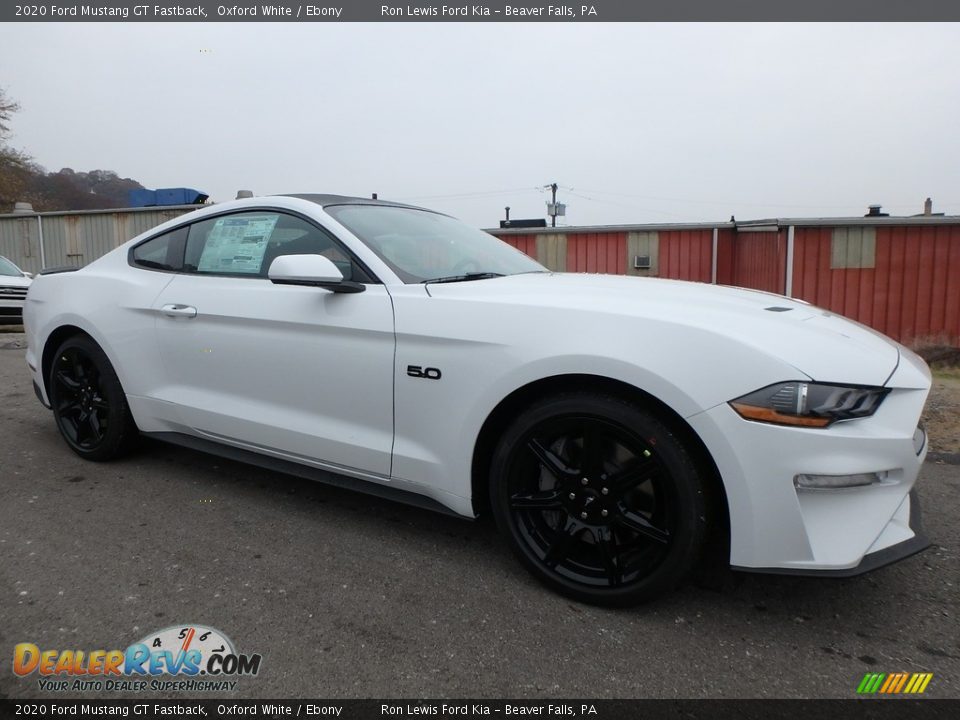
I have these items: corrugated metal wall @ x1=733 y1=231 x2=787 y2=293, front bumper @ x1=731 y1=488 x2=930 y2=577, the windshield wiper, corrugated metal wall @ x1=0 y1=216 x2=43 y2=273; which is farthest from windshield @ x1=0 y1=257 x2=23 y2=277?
corrugated metal wall @ x1=733 y1=231 x2=787 y2=293

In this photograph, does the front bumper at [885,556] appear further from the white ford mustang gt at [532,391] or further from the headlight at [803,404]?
the headlight at [803,404]

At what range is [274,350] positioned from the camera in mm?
2816

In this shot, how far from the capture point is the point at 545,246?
15.3 m

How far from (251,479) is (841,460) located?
2.84 metres

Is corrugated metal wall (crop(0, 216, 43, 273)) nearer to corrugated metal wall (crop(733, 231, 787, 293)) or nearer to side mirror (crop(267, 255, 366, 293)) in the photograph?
corrugated metal wall (crop(733, 231, 787, 293))

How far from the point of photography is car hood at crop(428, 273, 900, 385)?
6.40ft

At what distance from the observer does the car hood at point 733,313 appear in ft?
6.40

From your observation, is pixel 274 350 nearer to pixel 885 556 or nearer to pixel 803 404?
pixel 803 404

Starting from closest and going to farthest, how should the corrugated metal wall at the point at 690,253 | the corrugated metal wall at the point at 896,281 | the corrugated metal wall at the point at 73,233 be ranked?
the corrugated metal wall at the point at 896,281 → the corrugated metal wall at the point at 690,253 → the corrugated metal wall at the point at 73,233

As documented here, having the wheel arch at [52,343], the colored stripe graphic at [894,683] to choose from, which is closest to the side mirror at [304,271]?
the wheel arch at [52,343]

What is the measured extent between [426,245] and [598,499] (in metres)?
1.51

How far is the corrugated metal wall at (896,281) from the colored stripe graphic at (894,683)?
34.8 ft
